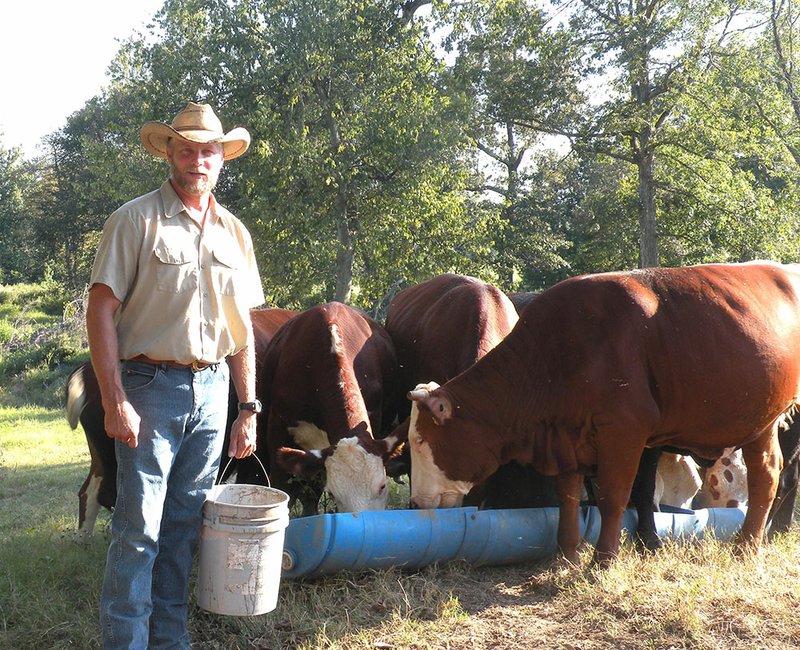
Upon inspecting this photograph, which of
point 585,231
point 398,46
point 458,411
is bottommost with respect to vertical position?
point 458,411

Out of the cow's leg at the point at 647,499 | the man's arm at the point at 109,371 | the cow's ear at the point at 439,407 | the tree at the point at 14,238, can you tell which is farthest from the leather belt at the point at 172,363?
the tree at the point at 14,238

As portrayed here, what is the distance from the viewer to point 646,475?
583cm

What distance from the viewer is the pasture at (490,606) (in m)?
4.18

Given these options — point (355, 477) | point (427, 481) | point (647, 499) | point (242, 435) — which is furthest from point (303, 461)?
point (647, 499)

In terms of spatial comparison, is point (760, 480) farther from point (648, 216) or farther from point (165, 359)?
point (648, 216)

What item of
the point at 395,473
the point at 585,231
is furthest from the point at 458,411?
the point at 585,231

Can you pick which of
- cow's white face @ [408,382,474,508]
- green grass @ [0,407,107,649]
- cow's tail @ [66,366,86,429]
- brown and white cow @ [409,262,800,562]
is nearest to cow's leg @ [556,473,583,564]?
brown and white cow @ [409,262,800,562]

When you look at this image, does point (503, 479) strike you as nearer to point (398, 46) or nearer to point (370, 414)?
point (370, 414)

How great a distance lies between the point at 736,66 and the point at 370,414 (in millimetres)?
15878

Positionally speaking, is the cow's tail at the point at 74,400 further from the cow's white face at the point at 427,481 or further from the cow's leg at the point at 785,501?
the cow's leg at the point at 785,501

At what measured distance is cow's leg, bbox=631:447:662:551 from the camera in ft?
18.5

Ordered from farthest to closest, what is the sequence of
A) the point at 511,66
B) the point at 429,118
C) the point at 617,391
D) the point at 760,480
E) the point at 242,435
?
the point at 511,66 → the point at 429,118 → the point at 760,480 → the point at 617,391 → the point at 242,435

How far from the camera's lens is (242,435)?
4.11 metres

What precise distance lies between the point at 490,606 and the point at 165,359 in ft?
7.62
